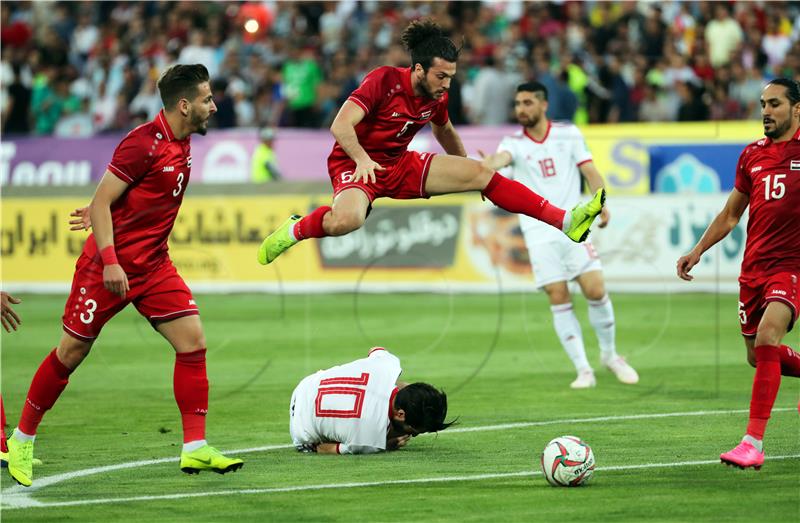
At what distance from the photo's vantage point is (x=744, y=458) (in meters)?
7.42

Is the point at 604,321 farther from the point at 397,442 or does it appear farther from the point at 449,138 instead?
the point at 397,442

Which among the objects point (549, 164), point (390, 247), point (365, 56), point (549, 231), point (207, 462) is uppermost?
point (365, 56)

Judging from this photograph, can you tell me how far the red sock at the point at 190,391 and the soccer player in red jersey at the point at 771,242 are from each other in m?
3.24

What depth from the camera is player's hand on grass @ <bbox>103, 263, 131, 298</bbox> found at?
7.38 metres

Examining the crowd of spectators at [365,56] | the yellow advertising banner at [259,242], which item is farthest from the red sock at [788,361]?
the crowd of spectators at [365,56]

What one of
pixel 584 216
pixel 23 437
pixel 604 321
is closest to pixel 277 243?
pixel 584 216

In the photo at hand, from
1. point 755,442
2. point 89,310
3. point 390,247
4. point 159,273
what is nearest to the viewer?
point 755,442

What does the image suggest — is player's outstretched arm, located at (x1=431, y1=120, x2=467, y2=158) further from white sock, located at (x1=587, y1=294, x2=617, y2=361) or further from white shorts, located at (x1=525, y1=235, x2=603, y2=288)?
white sock, located at (x1=587, y1=294, x2=617, y2=361)

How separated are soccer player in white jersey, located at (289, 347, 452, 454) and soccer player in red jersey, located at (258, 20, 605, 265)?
1.01m

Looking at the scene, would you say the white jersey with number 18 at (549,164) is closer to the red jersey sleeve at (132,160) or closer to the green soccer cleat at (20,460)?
the red jersey sleeve at (132,160)

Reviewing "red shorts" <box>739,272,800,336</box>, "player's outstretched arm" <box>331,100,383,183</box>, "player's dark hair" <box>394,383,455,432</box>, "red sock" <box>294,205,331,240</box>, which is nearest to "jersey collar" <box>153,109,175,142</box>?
"player's outstretched arm" <box>331,100,383,183</box>

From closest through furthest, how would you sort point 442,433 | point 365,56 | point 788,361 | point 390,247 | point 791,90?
point 791,90, point 788,361, point 442,433, point 390,247, point 365,56

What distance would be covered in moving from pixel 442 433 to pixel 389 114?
7.62 ft

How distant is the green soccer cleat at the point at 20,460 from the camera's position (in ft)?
24.9
